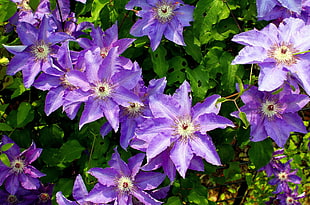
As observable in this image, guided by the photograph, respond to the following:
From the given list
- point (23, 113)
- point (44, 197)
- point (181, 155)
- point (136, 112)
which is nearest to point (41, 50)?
point (23, 113)

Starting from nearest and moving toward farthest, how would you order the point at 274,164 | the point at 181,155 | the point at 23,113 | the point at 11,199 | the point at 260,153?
the point at 181,155, the point at 260,153, the point at 23,113, the point at 11,199, the point at 274,164

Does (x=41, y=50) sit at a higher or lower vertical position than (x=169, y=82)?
higher

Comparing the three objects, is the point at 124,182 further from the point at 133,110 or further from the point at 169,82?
the point at 169,82

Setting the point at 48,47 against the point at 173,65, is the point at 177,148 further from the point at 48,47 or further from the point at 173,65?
the point at 48,47

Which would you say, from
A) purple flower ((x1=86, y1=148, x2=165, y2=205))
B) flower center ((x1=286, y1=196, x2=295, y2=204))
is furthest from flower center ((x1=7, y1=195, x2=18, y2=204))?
flower center ((x1=286, y1=196, x2=295, y2=204))

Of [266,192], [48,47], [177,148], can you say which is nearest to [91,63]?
[48,47]

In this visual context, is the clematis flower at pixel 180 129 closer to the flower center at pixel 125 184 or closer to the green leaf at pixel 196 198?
the flower center at pixel 125 184
